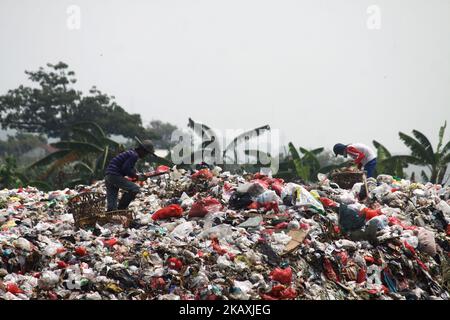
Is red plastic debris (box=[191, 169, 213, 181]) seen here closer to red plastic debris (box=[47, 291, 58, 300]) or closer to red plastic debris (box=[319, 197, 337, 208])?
red plastic debris (box=[319, 197, 337, 208])

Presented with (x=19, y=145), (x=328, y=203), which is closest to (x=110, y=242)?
(x=328, y=203)

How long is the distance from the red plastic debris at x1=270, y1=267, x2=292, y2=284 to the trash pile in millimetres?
11

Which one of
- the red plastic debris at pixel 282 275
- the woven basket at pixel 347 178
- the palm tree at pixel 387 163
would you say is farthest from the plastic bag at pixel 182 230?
the palm tree at pixel 387 163

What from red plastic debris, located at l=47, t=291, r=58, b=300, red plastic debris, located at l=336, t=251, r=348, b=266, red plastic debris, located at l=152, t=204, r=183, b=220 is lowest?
red plastic debris, located at l=47, t=291, r=58, b=300

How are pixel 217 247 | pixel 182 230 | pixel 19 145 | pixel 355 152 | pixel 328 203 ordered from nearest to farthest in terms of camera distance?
1. pixel 217 247
2. pixel 182 230
3. pixel 328 203
4. pixel 355 152
5. pixel 19 145

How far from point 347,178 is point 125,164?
4.11 m

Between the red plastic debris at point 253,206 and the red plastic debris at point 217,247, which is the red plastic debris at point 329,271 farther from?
the red plastic debris at point 253,206

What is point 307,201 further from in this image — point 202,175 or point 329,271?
point 202,175

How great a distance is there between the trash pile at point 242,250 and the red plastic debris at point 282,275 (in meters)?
0.01

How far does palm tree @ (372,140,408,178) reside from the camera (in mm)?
16234

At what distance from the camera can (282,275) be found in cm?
621

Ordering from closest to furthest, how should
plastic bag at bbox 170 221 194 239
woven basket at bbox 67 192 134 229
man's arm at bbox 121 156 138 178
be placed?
plastic bag at bbox 170 221 194 239 < woven basket at bbox 67 192 134 229 < man's arm at bbox 121 156 138 178

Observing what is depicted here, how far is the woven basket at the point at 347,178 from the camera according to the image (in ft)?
32.2

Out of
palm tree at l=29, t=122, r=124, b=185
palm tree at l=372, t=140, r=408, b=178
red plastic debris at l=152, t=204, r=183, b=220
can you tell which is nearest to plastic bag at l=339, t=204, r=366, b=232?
red plastic debris at l=152, t=204, r=183, b=220
